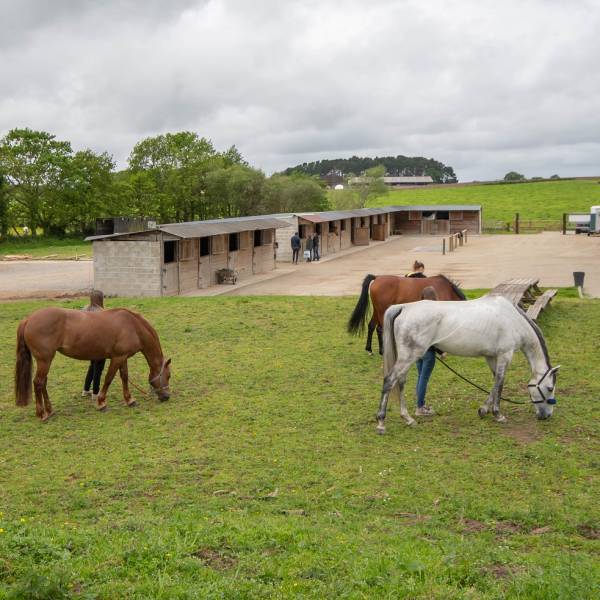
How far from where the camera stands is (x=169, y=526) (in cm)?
656

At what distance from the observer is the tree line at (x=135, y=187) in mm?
56469

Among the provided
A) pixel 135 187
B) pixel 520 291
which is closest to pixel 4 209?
pixel 135 187

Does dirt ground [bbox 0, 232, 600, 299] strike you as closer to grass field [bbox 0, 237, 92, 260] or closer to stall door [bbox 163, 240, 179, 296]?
stall door [bbox 163, 240, 179, 296]

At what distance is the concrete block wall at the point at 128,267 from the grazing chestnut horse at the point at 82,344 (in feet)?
49.4

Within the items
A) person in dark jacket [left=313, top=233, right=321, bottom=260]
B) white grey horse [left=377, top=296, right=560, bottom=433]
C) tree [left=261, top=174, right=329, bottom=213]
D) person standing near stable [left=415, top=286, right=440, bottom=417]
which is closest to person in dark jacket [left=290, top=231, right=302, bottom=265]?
person in dark jacket [left=313, top=233, right=321, bottom=260]

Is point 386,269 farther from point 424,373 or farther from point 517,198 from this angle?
→ point 517,198

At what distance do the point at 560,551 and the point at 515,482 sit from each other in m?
1.69

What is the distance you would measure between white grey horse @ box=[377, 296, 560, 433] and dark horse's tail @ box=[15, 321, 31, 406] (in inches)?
195

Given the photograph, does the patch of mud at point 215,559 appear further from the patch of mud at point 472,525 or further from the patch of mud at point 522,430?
the patch of mud at point 522,430

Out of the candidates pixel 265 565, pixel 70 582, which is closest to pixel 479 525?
pixel 265 565

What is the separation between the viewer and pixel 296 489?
25.7ft

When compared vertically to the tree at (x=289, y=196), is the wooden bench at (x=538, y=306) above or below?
below

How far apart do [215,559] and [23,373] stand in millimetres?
5760

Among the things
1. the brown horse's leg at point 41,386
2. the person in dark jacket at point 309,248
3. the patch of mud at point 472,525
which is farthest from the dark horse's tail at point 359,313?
the person in dark jacket at point 309,248
